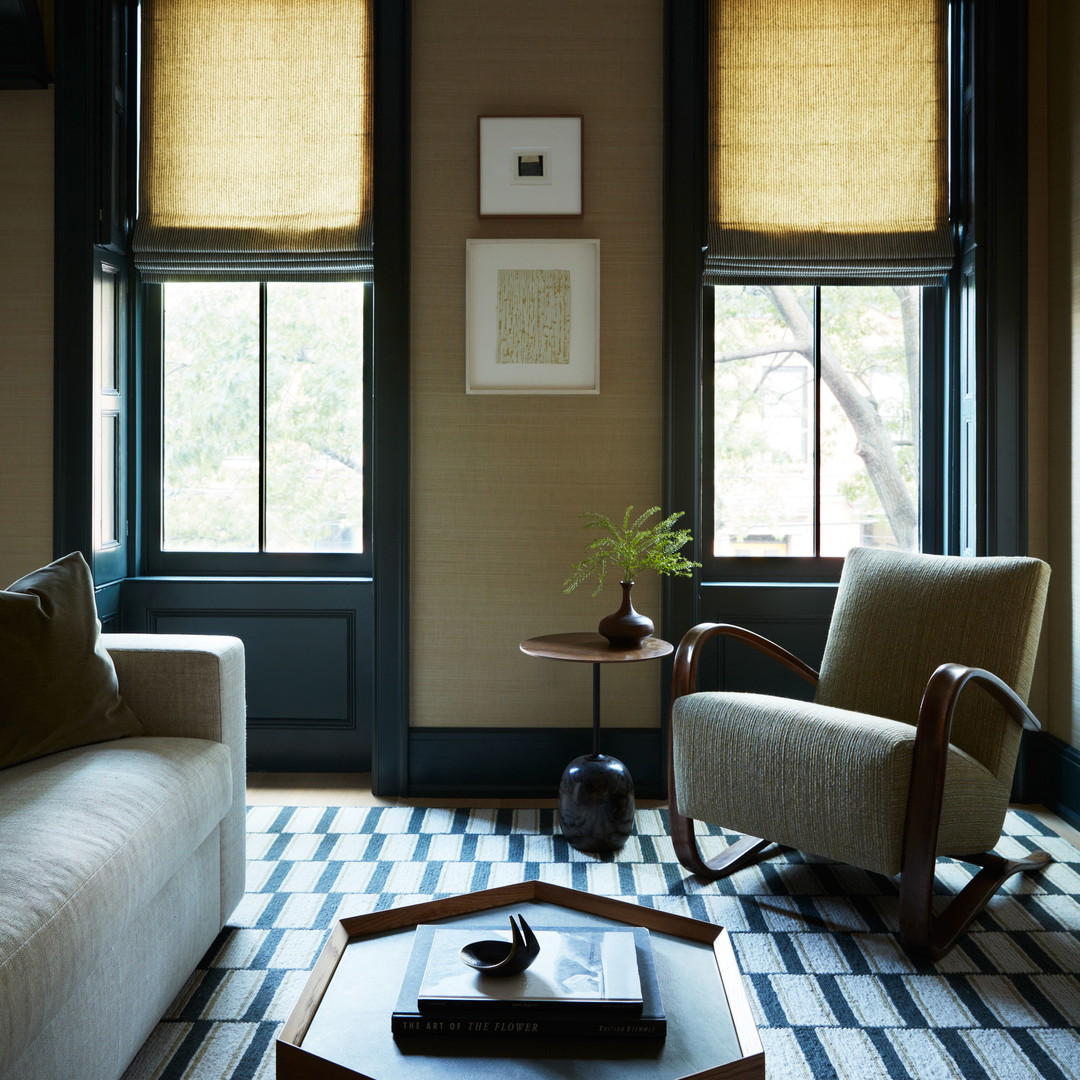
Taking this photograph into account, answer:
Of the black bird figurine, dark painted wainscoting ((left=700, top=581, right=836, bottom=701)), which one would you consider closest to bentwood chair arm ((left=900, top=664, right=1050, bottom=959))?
the black bird figurine

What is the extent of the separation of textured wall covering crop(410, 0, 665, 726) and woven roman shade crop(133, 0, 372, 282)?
0.24 meters

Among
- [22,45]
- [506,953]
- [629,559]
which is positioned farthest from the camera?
[22,45]

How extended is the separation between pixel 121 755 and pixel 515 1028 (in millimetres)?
1067

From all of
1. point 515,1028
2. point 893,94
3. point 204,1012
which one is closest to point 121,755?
point 204,1012

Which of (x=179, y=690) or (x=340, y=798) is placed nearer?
(x=179, y=690)

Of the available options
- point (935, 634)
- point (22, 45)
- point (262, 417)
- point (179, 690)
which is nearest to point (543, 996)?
point (179, 690)

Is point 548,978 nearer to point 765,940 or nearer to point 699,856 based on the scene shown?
point 765,940

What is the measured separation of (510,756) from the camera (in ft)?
10.5

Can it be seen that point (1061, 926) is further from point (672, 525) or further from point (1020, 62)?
point (1020, 62)

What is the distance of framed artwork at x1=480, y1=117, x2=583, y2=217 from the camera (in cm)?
311

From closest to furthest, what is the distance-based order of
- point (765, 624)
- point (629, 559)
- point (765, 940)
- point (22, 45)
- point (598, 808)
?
1. point (765, 940)
2. point (598, 808)
3. point (629, 559)
4. point (22, 45)
5. point (765, 624)

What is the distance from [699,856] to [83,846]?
1.52 meters

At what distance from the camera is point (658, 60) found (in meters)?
3.12

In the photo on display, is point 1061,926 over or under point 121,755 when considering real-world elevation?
under
